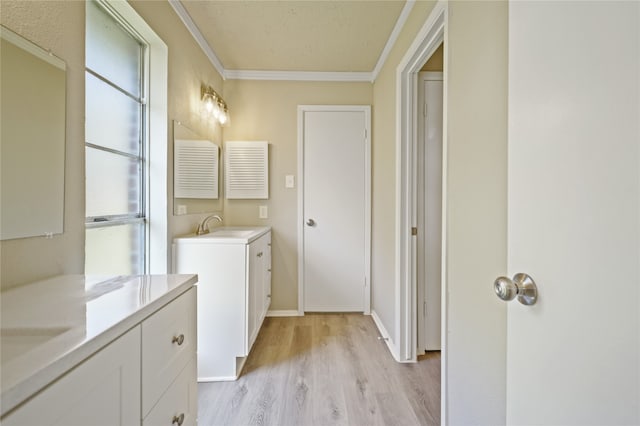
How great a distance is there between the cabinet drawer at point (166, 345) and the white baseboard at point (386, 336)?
1.53 metres

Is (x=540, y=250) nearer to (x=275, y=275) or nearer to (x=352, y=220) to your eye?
(x=352, y=220)

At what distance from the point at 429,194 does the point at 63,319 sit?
2024 millimetres

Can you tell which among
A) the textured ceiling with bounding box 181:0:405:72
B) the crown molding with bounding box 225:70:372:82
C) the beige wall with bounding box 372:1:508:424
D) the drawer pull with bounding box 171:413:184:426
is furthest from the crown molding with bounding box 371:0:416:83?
the drawer pull with bounding box 171:413:184:426

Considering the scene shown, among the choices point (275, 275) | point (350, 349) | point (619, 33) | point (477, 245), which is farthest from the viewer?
point (275, 275)

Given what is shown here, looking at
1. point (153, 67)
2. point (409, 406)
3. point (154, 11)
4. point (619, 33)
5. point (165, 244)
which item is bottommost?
point (409, 406)

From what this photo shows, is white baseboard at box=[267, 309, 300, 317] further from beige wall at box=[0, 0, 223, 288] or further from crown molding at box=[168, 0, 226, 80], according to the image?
crown molding at box=[168, 0, 226, 80]

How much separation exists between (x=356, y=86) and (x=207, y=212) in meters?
1.95

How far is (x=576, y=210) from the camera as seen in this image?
1.58 ft

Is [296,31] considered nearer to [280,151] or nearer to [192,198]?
[280,151]

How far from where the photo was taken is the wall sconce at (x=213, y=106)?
2.23 metres

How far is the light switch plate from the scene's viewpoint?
2.77m

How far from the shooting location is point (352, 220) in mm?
2787

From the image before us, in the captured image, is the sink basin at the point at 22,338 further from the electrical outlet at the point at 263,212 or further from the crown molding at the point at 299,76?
the crown molding at the point at 299,76

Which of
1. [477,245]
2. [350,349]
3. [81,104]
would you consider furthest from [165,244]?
[477,245]
